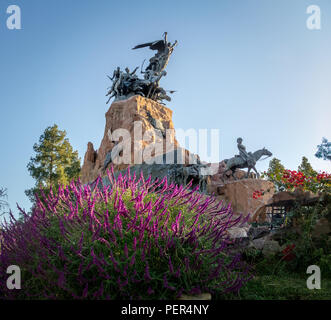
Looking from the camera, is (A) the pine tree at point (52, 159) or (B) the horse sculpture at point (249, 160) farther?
(A) the pine tree at point (52, 159)

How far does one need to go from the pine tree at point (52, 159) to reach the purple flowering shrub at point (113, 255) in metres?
24.0

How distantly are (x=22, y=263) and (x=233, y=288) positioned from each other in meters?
1.49

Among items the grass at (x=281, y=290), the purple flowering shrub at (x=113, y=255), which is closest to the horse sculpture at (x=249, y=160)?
the grass at (x=281, y=290)

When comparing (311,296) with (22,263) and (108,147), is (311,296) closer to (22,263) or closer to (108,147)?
(22,263)

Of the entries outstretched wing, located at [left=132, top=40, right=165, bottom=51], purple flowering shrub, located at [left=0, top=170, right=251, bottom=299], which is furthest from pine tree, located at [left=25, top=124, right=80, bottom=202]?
purple flowering shrub, located at [left=0, top=170, right=251, bottom=299]

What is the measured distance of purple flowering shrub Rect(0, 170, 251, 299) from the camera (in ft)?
6.31

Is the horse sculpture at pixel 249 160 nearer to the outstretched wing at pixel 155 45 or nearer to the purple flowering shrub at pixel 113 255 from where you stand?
the outstretched wing at pixel 155 45

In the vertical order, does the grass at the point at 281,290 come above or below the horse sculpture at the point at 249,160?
below

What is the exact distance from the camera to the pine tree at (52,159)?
2583 centimetres

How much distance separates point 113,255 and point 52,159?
1034 inches

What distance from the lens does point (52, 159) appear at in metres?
26.6

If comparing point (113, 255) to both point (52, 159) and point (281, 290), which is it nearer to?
point (281, 290)
